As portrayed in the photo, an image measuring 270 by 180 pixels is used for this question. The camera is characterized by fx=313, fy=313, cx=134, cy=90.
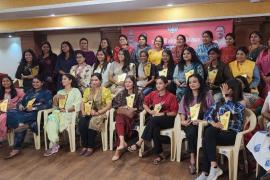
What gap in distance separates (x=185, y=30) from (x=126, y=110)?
2869 mm

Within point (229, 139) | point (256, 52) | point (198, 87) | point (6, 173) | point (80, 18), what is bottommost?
point (6, 173)

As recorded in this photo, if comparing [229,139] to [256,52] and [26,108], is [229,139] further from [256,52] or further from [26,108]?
[26,108]

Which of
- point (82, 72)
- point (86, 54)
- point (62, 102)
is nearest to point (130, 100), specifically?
point (62, 102)

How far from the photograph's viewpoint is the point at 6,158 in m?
3.96

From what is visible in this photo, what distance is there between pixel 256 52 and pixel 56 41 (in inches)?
205

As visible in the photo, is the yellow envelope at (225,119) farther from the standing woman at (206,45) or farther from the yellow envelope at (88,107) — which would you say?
the yellow envelope at (88,107)

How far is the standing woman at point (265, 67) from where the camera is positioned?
395cm

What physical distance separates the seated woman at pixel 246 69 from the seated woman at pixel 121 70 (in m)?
1.40

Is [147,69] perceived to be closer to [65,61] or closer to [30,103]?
[65,61]

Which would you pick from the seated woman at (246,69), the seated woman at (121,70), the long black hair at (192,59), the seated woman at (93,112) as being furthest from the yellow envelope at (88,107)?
the seated woman at (246,69)

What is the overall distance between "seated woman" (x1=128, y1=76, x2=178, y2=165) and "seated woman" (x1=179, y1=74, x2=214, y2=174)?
17 centimetres

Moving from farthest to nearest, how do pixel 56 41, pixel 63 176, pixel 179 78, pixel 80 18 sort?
pixel 56 41, pixel 80 18, pixel 179 78, pixel 63 176

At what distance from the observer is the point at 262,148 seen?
2.71m

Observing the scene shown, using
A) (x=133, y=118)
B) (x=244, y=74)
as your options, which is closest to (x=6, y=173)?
(x=133, y=118)
